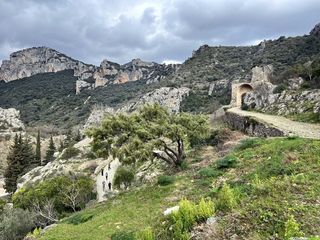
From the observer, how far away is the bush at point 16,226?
1046 inches

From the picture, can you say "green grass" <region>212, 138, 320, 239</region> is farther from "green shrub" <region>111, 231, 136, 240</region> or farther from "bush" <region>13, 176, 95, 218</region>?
"bush" <region>13, 176, 95, 218</region>

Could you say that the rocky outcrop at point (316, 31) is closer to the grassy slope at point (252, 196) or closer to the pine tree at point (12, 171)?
the pine tree at point (12, 171)

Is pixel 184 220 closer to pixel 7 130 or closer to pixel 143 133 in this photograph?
pixel 143 133

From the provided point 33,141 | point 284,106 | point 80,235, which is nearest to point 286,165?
point 80,235

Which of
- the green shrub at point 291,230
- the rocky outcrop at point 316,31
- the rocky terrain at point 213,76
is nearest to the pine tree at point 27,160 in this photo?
the rocky terrain at point 213,76

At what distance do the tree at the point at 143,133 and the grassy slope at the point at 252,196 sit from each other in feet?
6.63

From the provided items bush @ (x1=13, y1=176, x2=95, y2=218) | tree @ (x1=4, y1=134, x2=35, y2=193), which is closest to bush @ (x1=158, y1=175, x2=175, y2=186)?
bush @ (x1=13, y1=176, x2=95, y2=218)

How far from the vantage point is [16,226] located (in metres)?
27.3

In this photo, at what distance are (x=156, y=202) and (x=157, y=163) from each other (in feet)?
50.3

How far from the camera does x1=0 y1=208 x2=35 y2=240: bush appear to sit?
87.1 feet

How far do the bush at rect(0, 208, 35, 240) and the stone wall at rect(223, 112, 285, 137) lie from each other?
17.5 metres

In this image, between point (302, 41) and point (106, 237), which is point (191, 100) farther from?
point (106, 237)

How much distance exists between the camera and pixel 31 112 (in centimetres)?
18312

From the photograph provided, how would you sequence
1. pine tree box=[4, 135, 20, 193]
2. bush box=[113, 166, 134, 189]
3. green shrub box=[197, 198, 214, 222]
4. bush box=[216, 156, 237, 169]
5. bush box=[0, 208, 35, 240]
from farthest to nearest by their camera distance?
1. pine tree box=[4, 135, 20, 193]
2. bush box=[113, 166, 134, 189]
3. bush box=[0, 208, 35, 240]
4. bush box=[216, 156, 237, 169]
5. green shrub box=[197, 198, 214, 222]
